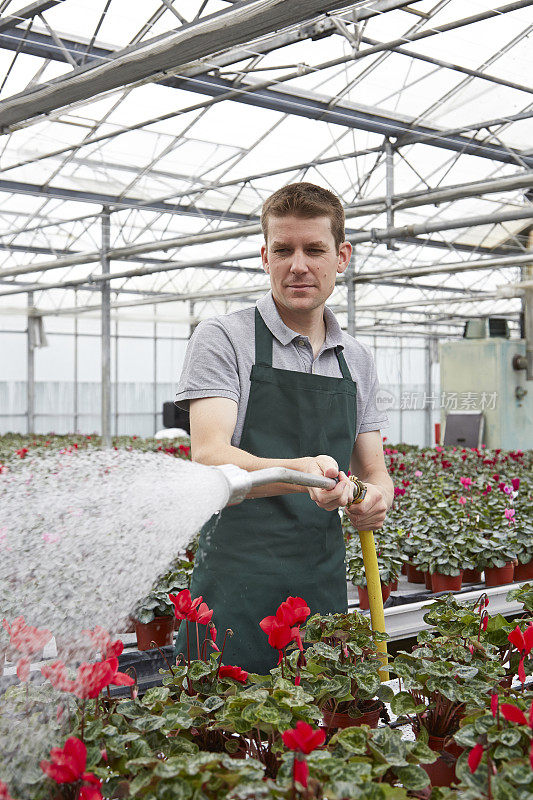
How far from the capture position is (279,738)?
1184 millimetres

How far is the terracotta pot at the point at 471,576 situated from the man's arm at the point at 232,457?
2324 mm

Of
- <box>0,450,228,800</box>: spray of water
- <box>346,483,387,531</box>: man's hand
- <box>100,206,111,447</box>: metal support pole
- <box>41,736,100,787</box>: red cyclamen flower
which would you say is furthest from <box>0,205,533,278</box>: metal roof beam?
<box>41,736,100,787</box>: red cyclamen flower

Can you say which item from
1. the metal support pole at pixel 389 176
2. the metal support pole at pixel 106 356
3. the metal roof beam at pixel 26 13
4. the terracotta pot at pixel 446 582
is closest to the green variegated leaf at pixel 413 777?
the terracotta pot at pixel 446 582

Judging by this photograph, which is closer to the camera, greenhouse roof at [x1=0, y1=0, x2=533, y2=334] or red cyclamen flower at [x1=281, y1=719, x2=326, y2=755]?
red cyclamen flower at [x1=281, y1=719, x2=326, y2=755]

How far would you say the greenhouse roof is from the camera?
4801mm

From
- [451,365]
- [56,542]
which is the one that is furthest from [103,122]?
[56,542]

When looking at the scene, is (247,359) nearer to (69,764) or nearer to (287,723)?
(287,723)

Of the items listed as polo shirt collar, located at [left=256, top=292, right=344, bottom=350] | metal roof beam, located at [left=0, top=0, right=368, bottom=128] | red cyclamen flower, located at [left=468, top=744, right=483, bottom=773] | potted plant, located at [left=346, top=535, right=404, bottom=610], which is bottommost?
potted plant, located at [left=346, top=535, right=404, bottom=610]

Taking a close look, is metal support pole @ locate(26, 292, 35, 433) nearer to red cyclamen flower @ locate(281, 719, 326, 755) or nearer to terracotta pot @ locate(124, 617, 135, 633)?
terracotta pot @ locate(124, 617, 135, 633)

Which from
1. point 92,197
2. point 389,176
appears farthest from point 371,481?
point 92,197

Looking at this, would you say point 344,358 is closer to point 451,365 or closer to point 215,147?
point 215,147

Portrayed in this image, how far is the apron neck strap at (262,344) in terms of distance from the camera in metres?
1.86

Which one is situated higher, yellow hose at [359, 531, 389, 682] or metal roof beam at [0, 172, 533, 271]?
metal roof beam at [0, 172, 533, 271]

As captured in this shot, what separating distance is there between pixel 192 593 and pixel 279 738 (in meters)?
0.75
